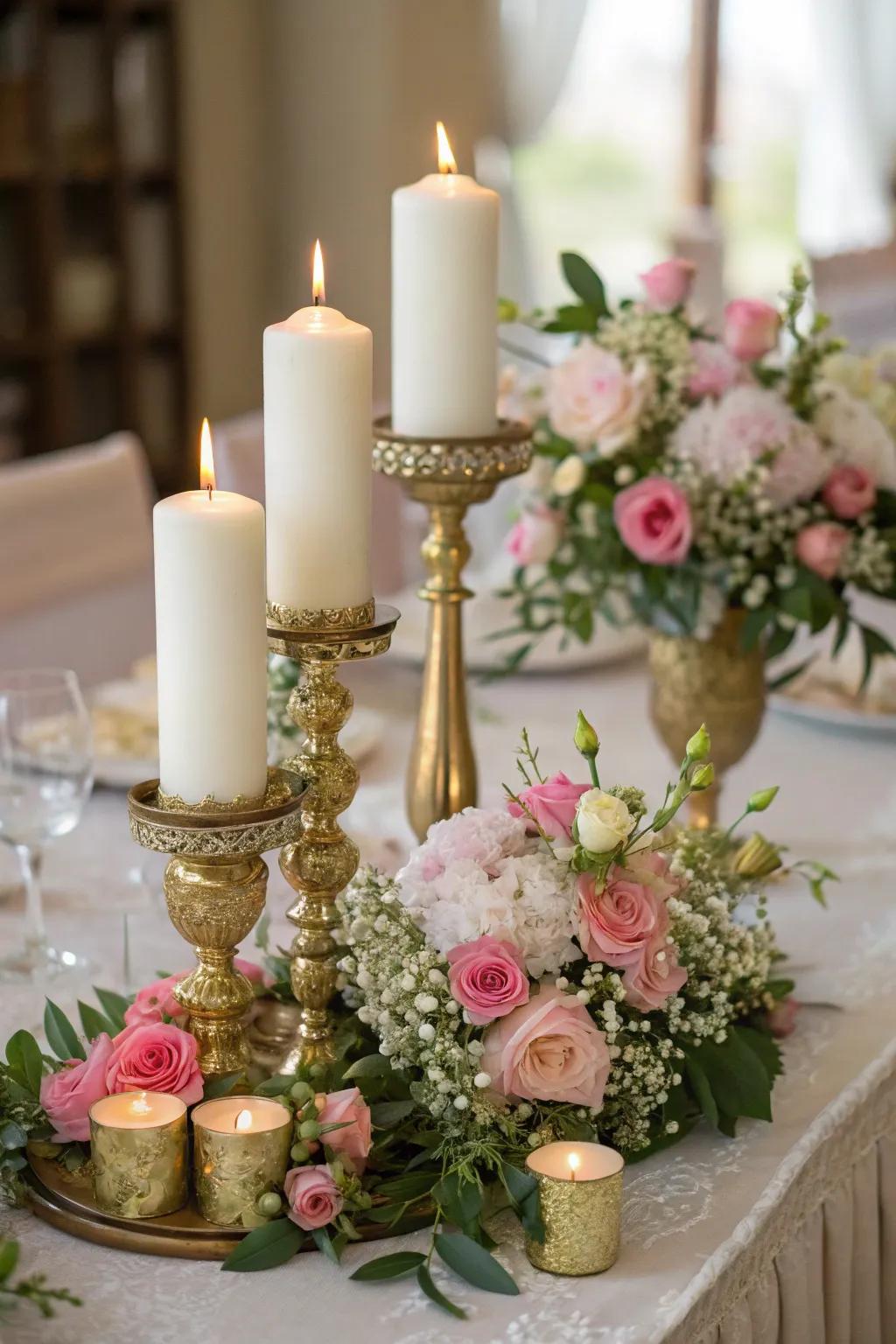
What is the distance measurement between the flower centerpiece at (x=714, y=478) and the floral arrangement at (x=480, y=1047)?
1.39 ft

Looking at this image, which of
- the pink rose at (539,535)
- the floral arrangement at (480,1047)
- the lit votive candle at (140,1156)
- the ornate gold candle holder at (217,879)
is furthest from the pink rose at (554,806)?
the pink rose at (539,535)

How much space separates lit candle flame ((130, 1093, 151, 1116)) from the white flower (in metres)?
0.78

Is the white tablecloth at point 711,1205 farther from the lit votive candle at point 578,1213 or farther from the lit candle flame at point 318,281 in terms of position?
the lit candle flame at point 318,281

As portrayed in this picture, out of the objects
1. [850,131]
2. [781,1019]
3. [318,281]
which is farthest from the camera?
[850,131]


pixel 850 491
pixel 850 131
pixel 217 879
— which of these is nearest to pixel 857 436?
pixel 850 491

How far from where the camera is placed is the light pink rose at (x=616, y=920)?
2.79 ft

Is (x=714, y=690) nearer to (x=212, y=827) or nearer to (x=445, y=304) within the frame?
(x=445, y=304)

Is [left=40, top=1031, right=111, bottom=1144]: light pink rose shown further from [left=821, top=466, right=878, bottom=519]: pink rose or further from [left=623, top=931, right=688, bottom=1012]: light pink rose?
[left=821, top=466, right=878, bottom=519]: pink rose

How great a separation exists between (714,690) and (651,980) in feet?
1.79

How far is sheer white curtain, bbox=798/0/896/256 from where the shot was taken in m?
5.80

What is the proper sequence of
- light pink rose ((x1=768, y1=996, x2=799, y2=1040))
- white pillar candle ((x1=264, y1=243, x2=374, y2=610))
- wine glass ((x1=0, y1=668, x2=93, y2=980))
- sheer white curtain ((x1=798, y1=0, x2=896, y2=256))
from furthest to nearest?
1. sheer white curtain ((x1=798, y1=0, x2=896, y2=256))
2. wine glass ((x1=0, y1=668, x2=93, y2=980))
3. light pink rose ((x1=768, y1=996, x2=799, y2=1040))
4. white pillar candle ((x1=264, y1=243, x2=374, y2=610))

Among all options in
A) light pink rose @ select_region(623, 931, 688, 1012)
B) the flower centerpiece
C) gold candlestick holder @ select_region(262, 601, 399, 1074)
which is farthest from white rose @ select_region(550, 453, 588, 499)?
light pink rose @ select_region(623, 931, 688, 1012)

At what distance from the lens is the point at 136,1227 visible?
2.66 feet

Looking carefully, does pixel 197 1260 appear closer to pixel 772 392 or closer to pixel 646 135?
pixel 772 392
